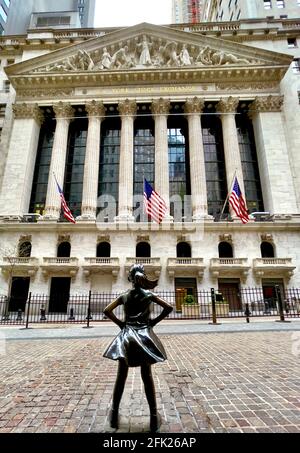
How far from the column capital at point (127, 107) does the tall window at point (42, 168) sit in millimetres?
9016

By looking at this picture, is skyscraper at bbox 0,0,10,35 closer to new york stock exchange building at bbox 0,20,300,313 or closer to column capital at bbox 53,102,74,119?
new york stock exchange building at bbox 0,20,300,313

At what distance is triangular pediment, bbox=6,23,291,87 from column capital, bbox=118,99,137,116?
3415 millimetres

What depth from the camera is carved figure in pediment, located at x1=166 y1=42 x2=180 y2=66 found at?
30.2m

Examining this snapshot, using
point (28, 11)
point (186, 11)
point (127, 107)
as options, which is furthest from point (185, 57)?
point (186, 11)

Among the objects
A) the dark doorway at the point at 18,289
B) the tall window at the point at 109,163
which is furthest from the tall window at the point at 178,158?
the dark doorway at the point at 18,289

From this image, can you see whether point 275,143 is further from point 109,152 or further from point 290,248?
point 109,152

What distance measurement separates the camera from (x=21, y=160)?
28125 millimetres

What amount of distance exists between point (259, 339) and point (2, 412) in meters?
8.43

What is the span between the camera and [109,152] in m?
30.7

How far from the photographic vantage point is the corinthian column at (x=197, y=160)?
25906 millimetres

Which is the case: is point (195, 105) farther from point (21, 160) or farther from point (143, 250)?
point (21, 160)

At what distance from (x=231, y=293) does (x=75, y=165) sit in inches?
853

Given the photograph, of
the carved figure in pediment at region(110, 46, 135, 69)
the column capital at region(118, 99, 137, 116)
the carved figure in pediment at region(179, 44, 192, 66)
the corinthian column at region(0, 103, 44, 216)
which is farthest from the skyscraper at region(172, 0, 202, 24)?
the corinthian column at region(0, 103, 44, 216)

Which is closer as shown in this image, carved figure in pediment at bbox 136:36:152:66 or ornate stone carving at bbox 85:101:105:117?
ornate stone carving at bbox 85:101:105:117
